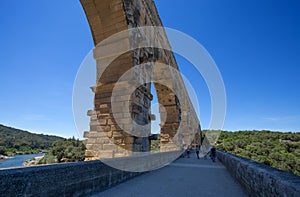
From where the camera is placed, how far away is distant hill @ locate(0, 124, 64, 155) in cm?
4737

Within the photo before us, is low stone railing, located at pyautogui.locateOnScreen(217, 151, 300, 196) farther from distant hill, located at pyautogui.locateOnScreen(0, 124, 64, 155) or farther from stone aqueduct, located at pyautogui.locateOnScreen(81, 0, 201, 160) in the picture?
distant hill, located at pyautogui.locateOnScreen(0, 124, 64, 155)

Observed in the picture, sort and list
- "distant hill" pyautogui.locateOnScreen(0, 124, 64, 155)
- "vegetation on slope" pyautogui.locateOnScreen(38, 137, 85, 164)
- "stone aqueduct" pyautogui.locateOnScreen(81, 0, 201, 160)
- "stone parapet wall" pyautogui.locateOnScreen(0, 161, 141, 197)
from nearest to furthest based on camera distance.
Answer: "stone parapet wall" pyautogui.locateOnScreen(0, 161, 141, 197) < "stone aqueduct" pyautogui.locateOnScreen(81, 0, 201, 160) < "vegetation on slope" pyautogui.locateOnScreen(38, 137, 85, 164) < "distant hill" pyautogui.locateOnScreen(0, 124, 64, 155)

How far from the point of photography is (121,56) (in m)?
4.75

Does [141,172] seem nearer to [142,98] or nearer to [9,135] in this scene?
[142,98]

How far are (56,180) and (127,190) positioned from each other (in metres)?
1.21

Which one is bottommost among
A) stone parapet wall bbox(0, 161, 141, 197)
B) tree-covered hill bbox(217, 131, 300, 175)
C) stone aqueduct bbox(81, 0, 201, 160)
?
tree-covered hill bbox(217, 131, 300, 175)

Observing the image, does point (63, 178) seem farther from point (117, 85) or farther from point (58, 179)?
point (117, 85)

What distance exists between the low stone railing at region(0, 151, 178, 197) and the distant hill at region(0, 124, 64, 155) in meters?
54.9

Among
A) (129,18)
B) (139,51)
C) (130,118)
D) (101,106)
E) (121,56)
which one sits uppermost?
(129,18)

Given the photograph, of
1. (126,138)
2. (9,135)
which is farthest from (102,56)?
(9,135)

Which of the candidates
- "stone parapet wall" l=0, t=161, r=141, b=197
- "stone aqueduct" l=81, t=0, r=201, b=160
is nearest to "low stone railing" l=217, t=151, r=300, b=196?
"stone parapet wall" l=0, t=161, r=141, b=197

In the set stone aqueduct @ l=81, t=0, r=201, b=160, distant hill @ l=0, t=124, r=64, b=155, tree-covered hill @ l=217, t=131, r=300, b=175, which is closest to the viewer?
stone aqueduct @ l=81, t=0, r=201, b=160

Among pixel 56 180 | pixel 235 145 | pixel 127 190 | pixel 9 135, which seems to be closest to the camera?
pixel 56 180

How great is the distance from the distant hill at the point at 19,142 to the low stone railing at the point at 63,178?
54.9 m
